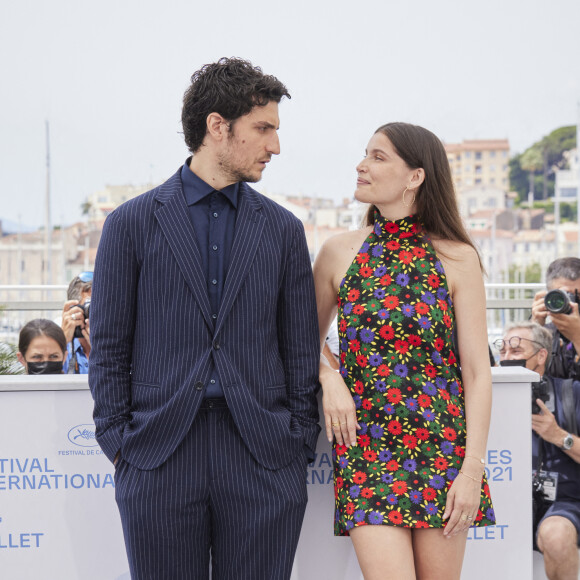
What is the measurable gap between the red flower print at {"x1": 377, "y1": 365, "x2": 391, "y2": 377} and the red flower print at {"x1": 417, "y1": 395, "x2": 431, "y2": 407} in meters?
0.09

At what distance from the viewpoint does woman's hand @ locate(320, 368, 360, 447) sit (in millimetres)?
1866

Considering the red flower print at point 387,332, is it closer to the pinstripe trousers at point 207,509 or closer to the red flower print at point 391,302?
the red flower print at point 391,302

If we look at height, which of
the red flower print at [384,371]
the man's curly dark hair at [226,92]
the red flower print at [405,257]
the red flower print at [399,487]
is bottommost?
the red flower print at [399,487]

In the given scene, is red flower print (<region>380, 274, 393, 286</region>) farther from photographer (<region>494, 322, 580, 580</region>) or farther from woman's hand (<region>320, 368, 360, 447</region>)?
photographer (<region>494, 322, 580, 580</region>)

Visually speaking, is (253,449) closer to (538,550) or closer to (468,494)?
(468,494)

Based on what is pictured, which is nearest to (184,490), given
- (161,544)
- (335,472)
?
(161,544)

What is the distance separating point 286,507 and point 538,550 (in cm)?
140

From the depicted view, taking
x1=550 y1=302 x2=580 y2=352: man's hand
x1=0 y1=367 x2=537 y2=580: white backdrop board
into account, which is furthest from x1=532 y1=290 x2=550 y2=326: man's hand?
x1=0 y1=367 x2=537 y2=580: white backdrop board

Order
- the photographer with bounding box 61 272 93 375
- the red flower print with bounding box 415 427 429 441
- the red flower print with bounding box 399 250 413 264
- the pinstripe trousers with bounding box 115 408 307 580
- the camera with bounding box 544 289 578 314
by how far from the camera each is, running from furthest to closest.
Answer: the photographer with bounding box 61 272 93 375 → the camera with bounding box 544 289 578 314 → the red flower print with bounding box 399 250 413 264 → the red flower print with bounding box 415 427 429 441 → the pinstripe trousers with bounding box 115 408 307 580

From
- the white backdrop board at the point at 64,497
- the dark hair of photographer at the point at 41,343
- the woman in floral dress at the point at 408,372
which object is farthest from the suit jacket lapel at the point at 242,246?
the dark hair of photographer at the point at 41,343

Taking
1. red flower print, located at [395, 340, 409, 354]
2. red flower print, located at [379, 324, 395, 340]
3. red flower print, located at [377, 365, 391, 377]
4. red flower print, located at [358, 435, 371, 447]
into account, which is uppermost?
red flower print, located at [379, 324, 395, 340]

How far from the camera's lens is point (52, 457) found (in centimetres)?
218

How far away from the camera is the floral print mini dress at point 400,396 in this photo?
72.2 inches

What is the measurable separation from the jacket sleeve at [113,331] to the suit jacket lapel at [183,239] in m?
0.09
